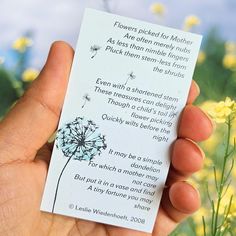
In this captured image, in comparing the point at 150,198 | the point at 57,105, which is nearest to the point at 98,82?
the point at 57,105

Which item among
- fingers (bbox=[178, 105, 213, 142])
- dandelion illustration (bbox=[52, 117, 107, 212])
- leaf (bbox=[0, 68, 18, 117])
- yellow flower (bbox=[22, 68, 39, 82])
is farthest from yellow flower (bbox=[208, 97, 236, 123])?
leaf (bbox=[0, 68, 18, 117])

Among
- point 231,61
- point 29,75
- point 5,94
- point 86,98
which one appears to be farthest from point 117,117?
point 5,94

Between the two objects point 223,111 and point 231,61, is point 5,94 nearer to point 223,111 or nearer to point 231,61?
point 231,61

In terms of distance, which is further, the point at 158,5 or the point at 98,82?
the point at 158,5

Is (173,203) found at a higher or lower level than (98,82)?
lower

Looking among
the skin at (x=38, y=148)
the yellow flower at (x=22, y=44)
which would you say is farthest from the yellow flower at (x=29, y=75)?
the skin at (x=38, y=148)

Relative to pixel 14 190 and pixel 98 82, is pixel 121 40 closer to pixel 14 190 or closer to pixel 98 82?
pixel 98 82
